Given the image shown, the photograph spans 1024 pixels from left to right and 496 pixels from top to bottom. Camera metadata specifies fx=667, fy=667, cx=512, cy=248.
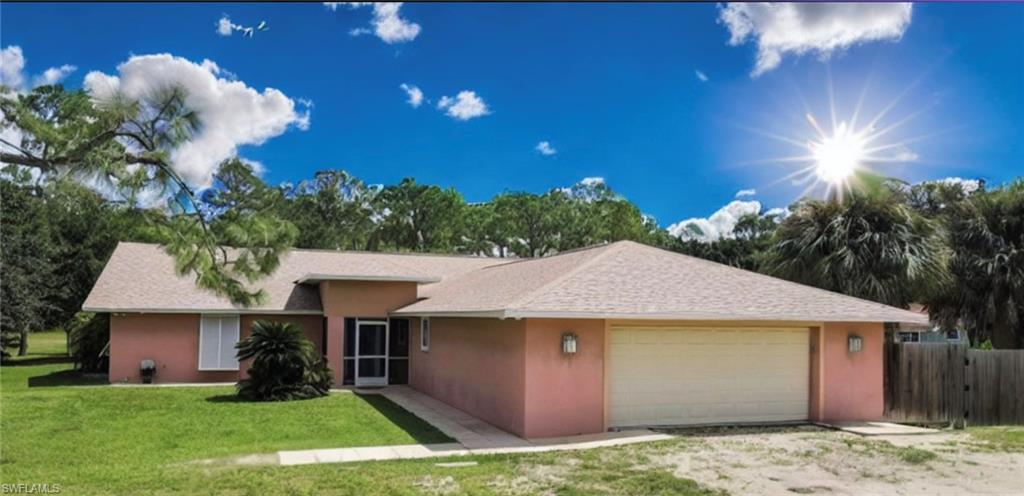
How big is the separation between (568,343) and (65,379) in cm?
1602

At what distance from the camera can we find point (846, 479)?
7.78 m

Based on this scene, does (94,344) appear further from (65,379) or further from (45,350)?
(45,350)

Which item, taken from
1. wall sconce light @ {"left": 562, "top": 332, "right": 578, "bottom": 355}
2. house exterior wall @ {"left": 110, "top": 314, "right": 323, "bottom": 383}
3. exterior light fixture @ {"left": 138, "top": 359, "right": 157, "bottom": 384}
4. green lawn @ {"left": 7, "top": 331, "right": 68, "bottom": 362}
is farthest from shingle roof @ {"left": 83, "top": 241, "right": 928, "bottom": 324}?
green lawn @ {"left": 7, "top": 331, "right": 68, "bottom": 362}

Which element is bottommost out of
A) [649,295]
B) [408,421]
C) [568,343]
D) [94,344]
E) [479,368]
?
[408,421]

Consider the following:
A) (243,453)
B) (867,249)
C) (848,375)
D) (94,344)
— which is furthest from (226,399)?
(867,249)

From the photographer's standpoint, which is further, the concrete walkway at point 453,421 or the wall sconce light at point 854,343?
the wall sconce light at point 854,343

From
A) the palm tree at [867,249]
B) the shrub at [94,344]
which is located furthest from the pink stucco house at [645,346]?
the shrub at [94,344]

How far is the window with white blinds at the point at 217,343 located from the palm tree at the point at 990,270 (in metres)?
20.1

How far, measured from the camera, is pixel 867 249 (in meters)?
16.4

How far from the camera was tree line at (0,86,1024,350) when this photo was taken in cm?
784

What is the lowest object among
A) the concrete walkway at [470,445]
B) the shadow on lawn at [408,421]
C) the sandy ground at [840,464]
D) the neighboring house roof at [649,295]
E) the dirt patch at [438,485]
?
the shadow on lawn at [408,421]

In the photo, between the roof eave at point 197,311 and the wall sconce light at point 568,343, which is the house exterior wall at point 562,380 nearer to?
the wall sconce light at point 568,343

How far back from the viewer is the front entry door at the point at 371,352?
18594 mm

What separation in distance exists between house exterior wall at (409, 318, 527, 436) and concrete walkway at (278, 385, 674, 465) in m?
0.34
